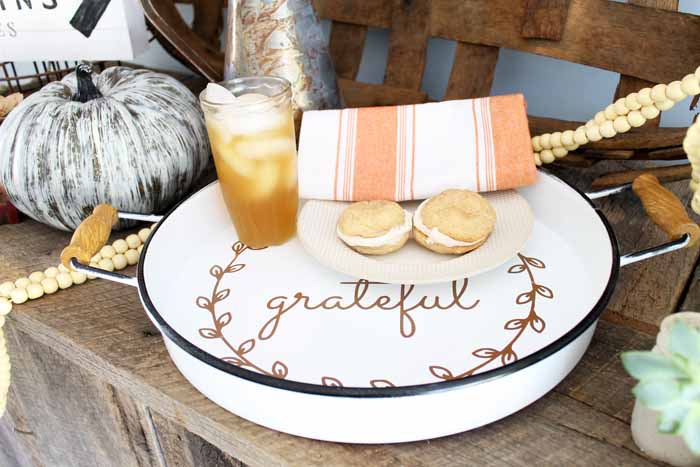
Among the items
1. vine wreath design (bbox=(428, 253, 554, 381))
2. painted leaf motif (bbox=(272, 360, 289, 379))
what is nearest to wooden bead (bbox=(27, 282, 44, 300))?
painted leaf motif (bbox=(272, 360, 289, 379))

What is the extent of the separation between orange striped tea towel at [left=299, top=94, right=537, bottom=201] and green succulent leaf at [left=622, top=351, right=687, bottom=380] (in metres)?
0.32

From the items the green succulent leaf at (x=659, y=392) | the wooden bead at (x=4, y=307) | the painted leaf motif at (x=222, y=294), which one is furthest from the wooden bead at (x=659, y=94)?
the wooden bead at (x=4, y=307)

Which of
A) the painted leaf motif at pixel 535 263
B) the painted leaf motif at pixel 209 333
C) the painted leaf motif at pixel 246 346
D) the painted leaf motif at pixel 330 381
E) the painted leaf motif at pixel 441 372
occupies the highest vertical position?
the painted leaf motif at pixel 535 263

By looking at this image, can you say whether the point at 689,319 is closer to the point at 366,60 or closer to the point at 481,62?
the point at 481,62

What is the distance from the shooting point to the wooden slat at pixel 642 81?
64 centimetres

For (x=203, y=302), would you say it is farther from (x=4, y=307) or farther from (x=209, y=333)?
(x=4, y=307)

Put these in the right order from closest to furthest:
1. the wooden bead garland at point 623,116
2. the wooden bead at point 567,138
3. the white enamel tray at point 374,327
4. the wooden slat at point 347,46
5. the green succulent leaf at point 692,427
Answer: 1. the green succulent leaf at point 692,427
2. the white enamel tray at point 374,327
3. the wooden bead garland at point 623,116
4. the wooden bead at point 567,138
5. the wooden slat at point 347,46

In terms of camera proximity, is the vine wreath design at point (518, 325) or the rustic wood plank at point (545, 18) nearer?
the vine wreath design at point (518, 325)

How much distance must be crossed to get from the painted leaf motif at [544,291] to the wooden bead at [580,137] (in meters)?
0.18

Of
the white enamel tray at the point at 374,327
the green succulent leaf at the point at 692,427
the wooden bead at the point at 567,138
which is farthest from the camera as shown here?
the wooden bead at the point at 567,138

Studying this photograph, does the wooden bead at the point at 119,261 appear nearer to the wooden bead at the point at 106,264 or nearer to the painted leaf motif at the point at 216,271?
the wooden bead at the point at 106,264

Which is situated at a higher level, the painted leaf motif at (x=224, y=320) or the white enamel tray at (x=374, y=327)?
the white enamel tray at (x=374, y=327)

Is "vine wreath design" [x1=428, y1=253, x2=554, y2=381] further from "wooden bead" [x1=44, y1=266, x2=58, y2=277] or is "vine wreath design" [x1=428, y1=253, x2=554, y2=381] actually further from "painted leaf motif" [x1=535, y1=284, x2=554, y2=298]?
"wooden bead" [x1=44, y1=266, x2=58, y2=277]

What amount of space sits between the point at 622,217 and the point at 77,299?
61 cm
